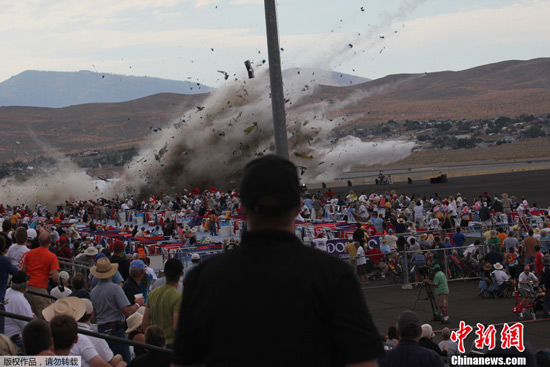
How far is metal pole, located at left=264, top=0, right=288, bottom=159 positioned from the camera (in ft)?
24.9

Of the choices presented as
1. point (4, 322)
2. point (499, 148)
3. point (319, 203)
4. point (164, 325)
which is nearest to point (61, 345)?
point (164, 325)

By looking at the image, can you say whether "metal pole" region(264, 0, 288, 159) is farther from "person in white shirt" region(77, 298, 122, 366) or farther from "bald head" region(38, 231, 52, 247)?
"bald head" region(38, 231, 52, 247)

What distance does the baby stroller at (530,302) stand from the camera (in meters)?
14.3

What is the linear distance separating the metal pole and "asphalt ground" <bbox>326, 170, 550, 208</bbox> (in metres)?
30.6

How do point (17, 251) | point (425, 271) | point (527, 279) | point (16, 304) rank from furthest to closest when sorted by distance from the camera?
point (425, 271)
point (527, 279)
point (17, 251)
point (16, 304)

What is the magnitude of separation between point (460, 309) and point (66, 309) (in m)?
11.3

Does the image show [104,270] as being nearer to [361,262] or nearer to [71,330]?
[71,330]

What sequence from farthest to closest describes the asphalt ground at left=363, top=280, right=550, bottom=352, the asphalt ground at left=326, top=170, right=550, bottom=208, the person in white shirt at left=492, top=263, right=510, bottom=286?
the asphalt ground at left=326, top=170, right=550, bottom=208 < the person in white shirt at left=492, top=263, right=510, bottom=286 < the asphalt ground at left=363, top=280, right=550, bottom=352

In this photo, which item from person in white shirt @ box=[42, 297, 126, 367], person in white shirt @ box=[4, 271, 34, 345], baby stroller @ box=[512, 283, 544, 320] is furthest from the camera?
baby stroller @ box=[512, 283, 544, 320]

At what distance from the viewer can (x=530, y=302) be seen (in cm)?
1429

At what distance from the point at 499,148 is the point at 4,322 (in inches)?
4074

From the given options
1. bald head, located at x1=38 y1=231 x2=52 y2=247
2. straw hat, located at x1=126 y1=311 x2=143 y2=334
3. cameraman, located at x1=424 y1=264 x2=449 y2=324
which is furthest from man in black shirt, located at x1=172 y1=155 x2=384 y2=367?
cameraman, located at x1=424 y1=264 x2=449 y2=324

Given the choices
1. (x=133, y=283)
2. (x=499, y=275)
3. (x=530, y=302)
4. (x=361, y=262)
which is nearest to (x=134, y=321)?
(x=133, y=283)

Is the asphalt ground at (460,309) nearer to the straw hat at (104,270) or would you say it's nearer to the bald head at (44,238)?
the straw hat at (104,270)
